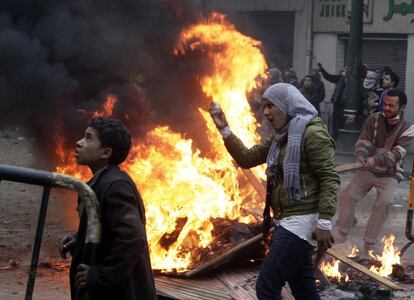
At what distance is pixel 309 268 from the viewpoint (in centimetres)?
495

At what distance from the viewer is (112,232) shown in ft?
11.6

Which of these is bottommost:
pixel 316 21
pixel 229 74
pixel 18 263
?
pixel 18 263

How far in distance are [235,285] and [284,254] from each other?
1356mm

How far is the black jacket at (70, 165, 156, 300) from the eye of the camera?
3490 mm

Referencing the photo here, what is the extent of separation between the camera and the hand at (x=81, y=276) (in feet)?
11.3

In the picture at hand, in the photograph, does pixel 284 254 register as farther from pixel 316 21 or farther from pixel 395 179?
pixel 316 21

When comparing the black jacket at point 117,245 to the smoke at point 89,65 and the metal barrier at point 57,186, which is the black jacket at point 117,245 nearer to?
the metal barrier at point 57,186

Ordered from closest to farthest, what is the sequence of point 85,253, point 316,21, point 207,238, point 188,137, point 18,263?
point 85,253, point 207,238, point 18,263, point 188,137, point 316,21

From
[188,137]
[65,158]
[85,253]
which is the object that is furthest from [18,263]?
[85,253]

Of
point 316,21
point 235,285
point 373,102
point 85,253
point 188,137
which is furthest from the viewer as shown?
point 316,21

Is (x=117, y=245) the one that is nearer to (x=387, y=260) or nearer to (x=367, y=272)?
(x=367, y=272)

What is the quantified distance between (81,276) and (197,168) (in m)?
4.00

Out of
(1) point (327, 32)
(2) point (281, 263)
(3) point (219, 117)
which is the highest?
(1) point (327, 32)

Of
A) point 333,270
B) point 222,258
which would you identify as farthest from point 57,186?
point 333,270
